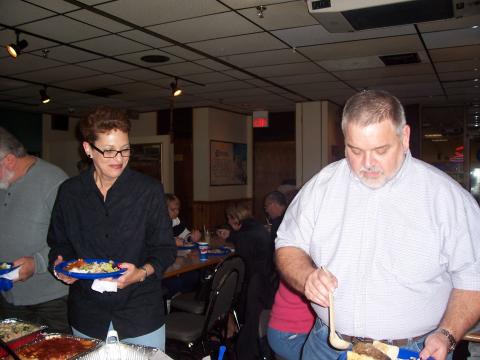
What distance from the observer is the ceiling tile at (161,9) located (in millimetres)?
3525

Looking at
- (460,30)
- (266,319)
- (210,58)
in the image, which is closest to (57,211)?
(266,319)

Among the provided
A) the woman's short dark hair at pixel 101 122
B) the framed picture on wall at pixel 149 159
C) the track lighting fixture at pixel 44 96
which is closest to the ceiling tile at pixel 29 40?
the track lighting fixture at pixel 44 96

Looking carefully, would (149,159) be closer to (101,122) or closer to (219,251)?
(219,251)

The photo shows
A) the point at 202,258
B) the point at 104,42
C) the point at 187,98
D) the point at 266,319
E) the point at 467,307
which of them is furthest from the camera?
the point at 187,98

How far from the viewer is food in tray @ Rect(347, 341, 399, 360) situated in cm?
→ 115

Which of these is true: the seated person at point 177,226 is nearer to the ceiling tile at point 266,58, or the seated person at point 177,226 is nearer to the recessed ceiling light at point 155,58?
the recessed ceiling light at point 155,58

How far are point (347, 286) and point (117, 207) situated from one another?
982mm

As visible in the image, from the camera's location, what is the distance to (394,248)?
1.44 meters

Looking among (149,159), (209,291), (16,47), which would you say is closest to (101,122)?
(209,291)

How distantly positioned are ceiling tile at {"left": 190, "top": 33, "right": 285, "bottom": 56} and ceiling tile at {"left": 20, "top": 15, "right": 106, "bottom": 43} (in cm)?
108

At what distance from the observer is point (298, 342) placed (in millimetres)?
2252

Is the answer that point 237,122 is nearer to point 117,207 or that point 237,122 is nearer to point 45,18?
point 45,18

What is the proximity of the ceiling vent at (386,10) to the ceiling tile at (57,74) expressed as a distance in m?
3.75

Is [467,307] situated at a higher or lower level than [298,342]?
higher
